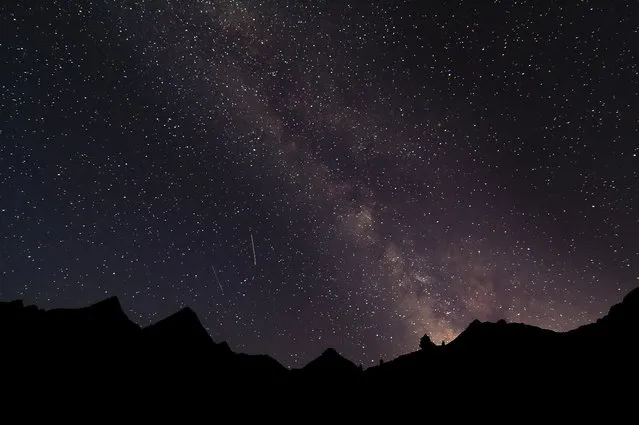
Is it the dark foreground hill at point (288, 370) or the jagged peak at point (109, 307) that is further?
the jagged peak at point (109, 307)

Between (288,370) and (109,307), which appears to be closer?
(109,307)

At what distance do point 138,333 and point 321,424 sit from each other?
417 inches

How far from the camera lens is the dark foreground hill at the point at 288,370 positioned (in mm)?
16203

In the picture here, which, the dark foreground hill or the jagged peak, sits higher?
the jagged peak

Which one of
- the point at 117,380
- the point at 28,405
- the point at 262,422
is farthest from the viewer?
the point at 262,422

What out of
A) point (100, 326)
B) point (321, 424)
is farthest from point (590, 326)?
point (100, 326)

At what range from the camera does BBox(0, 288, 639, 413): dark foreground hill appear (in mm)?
16203

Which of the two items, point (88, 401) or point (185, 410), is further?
point (185, 410)

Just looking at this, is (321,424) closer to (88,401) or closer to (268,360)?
(268,360)

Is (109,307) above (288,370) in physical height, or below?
above

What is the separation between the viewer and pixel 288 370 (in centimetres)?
2211

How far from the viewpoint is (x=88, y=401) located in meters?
15.5

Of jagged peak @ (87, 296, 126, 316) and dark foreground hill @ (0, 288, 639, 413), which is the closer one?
dark foreground hill @ (0, 288, 639, 413)

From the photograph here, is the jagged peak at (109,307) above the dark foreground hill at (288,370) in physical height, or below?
above
